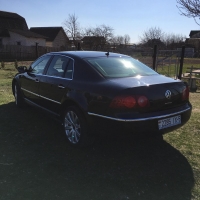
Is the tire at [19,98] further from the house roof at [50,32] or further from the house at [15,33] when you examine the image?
the house roof at [50,32]

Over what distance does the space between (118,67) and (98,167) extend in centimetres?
166

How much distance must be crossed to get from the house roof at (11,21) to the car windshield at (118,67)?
35646mm

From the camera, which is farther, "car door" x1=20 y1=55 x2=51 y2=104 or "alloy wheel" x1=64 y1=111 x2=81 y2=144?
"car door" x1=20 y1=55 x2=51 y2=104

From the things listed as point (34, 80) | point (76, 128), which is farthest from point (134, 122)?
point (34, 80)

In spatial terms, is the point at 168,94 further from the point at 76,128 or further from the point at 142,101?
the point at 76,128

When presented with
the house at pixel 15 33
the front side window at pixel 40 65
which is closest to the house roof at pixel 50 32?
the house at pixel 15 33

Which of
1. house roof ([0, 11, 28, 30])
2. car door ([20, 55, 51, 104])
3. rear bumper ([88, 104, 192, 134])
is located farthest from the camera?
house roof ([0, 11, 28, 30])

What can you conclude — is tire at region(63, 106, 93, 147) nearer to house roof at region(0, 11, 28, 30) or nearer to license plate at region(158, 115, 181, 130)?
license plate at region(158, 115, 181, 130)

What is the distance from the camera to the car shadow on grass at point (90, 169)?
2.70m

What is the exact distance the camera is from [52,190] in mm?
2730

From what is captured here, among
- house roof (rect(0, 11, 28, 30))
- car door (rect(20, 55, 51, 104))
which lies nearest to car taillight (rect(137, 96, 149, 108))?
car door (rect(20, 55, 51, 104))

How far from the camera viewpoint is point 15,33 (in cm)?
3375

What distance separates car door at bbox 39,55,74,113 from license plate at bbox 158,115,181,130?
5.05 ft

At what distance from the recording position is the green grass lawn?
2.71m
